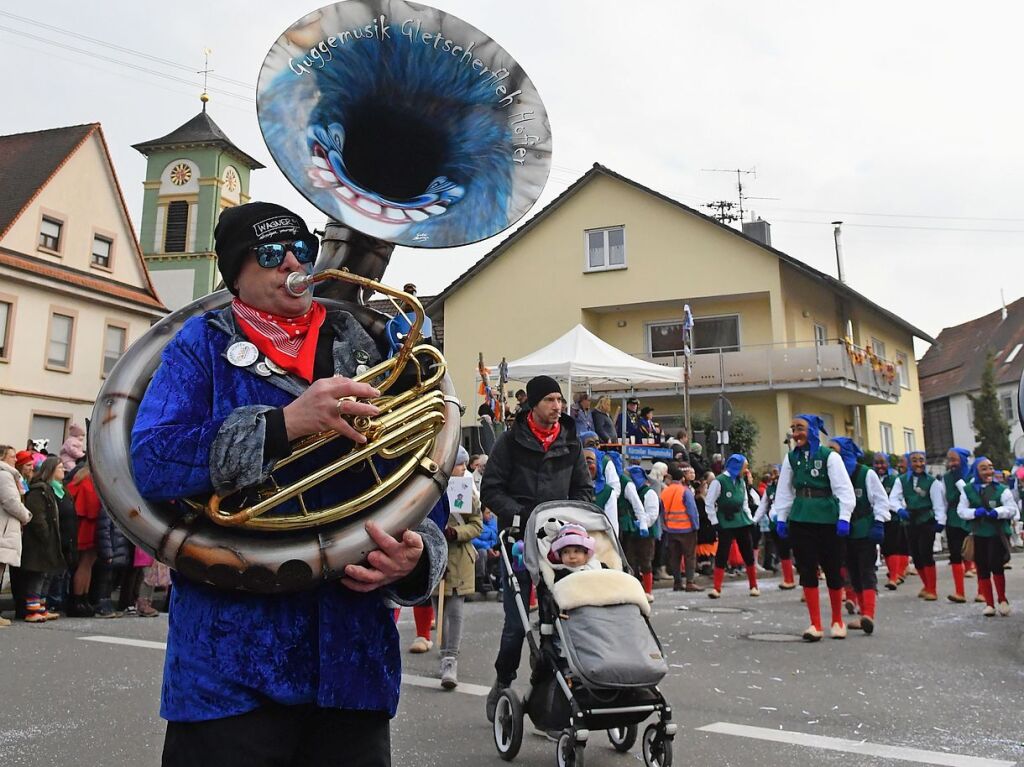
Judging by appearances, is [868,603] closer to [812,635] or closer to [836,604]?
[836,604]

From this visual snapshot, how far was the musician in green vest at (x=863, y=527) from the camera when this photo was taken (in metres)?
8.89

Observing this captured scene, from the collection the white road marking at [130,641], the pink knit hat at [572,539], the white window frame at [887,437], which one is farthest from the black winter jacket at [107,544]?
the white window frame at [887,437]

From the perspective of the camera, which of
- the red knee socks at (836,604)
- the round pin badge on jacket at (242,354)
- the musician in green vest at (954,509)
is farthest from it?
the musician in green vest at (954,509)

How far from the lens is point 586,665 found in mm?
4129

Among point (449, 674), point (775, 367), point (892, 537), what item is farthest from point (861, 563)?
point (775, 367)

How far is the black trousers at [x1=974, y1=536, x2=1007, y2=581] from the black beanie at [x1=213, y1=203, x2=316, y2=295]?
31.9 feet

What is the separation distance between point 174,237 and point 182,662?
45887 millimetres

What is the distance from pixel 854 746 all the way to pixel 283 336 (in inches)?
160

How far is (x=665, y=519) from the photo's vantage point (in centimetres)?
1298

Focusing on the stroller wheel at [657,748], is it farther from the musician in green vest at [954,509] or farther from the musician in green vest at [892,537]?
the musician in green vest at [892,537]

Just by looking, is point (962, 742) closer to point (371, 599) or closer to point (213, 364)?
point (371, 599)

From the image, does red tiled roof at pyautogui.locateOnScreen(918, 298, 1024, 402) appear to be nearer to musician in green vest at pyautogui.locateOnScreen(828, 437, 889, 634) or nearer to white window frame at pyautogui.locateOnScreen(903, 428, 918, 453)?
white window frame at pyautogui.locateOnScreen(903, 428, 918, 453)

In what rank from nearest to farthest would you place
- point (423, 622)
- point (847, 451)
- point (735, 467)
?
point (423, 622) → point (847, 451) → point (735, 467)

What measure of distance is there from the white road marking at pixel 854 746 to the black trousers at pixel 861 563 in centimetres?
435
